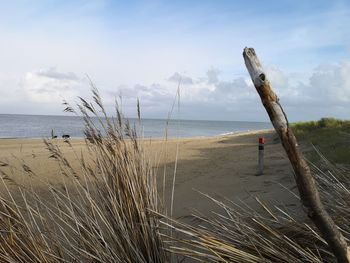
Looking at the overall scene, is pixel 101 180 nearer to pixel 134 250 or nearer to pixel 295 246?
pixel 134 250

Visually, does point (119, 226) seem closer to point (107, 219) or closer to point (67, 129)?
point (107, 219)

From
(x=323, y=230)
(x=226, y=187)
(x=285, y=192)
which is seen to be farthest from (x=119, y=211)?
(x=226, y=187)

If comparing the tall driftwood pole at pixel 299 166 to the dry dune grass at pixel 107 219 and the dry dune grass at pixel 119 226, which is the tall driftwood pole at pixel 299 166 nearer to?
the dry dune grass at pixel 119 226

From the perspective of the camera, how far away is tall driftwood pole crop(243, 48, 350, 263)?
1.70m

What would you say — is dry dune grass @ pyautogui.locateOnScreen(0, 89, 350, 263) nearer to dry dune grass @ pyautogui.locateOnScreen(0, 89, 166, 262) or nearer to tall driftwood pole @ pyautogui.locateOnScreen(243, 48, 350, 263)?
dry dune grass @ pyautogui.locateOnScreen(0, 89, 166, 262)

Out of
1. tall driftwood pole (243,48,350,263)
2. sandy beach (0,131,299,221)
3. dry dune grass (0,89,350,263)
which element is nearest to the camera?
tall driftwood pole (243,48,350,263)

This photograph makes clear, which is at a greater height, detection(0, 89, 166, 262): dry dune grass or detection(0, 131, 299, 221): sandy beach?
detection(0, 89, 166, 262): dry dune grass

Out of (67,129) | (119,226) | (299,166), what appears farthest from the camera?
(67,129)

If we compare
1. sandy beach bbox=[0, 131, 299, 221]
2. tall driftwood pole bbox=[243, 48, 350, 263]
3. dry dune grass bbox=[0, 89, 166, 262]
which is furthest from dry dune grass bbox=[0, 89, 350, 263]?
tall driftwood pole bbox=[243, 48, 350, 263]

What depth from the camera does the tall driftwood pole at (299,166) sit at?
66.9 inches

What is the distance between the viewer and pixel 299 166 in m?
1.76

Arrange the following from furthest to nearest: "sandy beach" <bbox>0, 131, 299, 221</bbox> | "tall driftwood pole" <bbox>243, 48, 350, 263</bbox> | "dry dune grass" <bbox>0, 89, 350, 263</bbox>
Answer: "sandy beach" <bbox>0, 131, 299, 221</bbox>, "dry dune grass" <bbox>0, 89, 350, 263</bbox>, "tall driftwood pole" <bbox>243, 48, 350, 263</bbox>

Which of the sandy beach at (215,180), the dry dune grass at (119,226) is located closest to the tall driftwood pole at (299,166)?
the dry dune grass at (119,226)

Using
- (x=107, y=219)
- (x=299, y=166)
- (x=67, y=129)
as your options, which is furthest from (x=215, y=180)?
(x=67, y=129)
